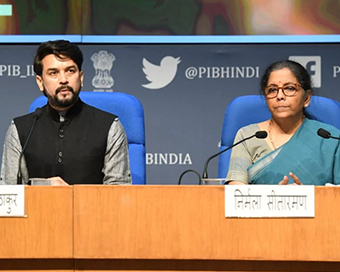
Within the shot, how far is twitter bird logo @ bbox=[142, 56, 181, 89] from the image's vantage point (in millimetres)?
3455

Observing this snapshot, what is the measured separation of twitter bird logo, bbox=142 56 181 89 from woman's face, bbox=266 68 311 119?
3.14 feet

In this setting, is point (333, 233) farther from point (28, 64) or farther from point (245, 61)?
point (28, 64)

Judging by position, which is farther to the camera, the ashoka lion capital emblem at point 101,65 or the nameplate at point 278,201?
the ashoka lion capital emblem at point 101,65

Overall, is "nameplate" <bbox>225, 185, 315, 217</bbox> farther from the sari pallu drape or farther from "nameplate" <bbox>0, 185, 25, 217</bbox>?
the sari pallu drape

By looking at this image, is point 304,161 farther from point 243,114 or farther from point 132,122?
point 132,122

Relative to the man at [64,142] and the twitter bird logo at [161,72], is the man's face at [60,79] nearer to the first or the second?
the man at [64,142]

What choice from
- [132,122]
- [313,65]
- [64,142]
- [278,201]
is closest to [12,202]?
[278,201]

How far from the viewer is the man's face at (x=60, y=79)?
2553mm

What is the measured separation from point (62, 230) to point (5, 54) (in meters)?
2.01

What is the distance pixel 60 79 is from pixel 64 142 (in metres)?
0.22

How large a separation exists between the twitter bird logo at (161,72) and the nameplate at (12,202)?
1.89m

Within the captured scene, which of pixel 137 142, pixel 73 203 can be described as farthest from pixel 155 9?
pixel 73 203

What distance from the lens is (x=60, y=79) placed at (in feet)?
8.38

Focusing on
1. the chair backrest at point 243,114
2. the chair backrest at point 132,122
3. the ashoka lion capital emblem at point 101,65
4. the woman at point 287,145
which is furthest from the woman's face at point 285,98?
the ashoka lion capital emblem at point 101,65
